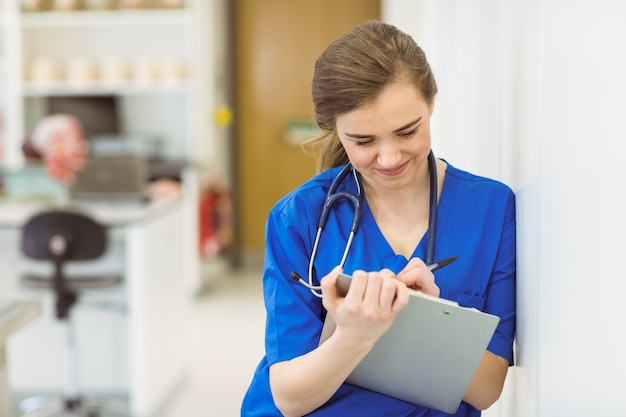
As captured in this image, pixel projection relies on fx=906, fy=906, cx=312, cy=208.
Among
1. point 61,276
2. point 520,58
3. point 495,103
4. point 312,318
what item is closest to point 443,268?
point 312,318

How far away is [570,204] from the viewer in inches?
38.4

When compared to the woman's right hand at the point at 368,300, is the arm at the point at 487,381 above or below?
below

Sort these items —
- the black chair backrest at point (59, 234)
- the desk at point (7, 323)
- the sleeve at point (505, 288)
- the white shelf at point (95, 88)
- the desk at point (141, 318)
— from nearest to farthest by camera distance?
the sleeve at point (505, 288)
the desk at point (7, 323)
the black chair backrest at point (59, 234)
the desk at point (141, 318)
the white shelf at point (95, 88)

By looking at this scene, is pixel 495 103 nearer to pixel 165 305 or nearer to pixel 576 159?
pixel 576 159

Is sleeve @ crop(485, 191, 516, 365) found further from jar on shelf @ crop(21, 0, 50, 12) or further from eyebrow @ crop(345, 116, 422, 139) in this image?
jar on shelf @ crop(21, 0, 50, 12)

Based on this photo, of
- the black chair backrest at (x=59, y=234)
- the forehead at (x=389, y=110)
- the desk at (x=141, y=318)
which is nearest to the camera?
the forehead at (x=389, y=110)

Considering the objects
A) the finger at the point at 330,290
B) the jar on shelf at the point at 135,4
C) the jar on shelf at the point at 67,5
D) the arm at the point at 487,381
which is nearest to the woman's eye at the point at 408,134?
the finger at the point at 330,290

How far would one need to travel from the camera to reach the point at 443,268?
132cm

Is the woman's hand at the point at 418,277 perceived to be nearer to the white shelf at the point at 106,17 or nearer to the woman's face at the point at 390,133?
the woman's face at the point at 390,133

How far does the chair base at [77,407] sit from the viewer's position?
11.6ft

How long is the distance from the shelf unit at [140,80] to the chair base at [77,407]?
6.84 feet

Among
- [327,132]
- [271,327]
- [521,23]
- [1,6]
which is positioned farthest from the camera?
[1,6]

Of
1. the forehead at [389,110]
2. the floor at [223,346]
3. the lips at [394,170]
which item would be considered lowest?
the floor at [223,346]

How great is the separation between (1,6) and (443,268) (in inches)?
215
